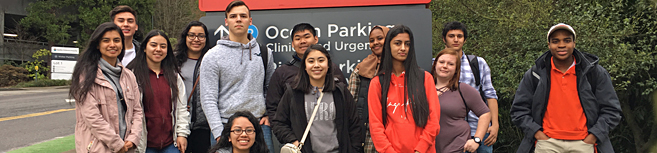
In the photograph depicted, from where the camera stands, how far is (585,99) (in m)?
3.29

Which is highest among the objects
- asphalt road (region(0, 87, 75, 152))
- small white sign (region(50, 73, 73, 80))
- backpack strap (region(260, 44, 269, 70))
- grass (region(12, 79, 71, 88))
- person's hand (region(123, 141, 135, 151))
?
backpack strap (region(260, 44, 269, 70))

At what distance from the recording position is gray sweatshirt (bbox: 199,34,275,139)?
3.29m

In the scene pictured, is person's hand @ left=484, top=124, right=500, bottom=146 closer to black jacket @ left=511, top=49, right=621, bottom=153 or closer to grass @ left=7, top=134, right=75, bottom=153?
black jacket @ left=511, top=49, right=621, bottom=153

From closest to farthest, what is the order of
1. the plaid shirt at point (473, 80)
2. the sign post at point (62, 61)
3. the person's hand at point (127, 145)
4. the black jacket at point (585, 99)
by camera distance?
the person's hand at point (127, 145) < the black jacket at point (585, 99) < the plaid shirt at point (473, 80) < the sign post at point (62, 61)

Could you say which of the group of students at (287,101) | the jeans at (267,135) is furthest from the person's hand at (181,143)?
the jeans at (267,135)

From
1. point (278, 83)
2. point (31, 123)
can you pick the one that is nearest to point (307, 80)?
point (278, 83)

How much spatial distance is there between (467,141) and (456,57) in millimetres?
594

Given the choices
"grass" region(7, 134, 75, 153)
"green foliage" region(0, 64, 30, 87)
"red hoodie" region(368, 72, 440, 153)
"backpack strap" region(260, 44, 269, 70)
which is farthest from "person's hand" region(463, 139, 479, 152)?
"green foliage" region(0, 64, 30, 87)

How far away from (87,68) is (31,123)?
10.6 metres

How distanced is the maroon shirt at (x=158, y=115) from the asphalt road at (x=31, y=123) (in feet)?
22.2

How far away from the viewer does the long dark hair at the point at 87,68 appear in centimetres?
282

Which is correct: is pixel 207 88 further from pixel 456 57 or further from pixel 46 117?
pixel 46 117

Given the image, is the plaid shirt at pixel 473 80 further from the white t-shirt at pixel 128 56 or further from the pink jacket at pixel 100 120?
the white t-shirt at pixel 128 56

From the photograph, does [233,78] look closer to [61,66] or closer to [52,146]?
[52,146]
